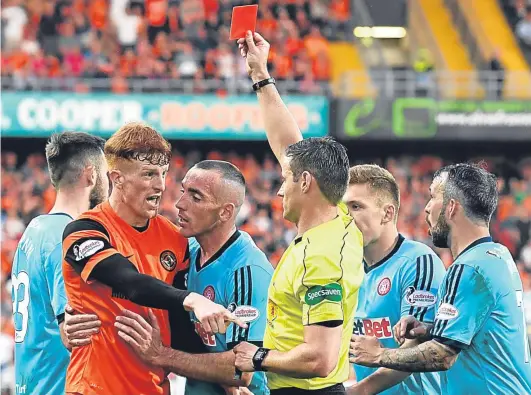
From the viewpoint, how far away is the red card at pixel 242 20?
5457 mm

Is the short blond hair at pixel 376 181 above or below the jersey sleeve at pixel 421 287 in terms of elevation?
above

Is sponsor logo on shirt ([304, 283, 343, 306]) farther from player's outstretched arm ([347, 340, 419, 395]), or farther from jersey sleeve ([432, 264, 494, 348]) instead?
player's outstretched arm ([347, 340, 419, 395])

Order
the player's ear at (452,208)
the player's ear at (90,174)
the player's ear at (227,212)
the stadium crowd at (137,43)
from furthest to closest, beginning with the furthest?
the stadium crowd at (137,43)
the player's ear at (90,174)
the player's ear at (452,208)
the player's ear at (227,212)

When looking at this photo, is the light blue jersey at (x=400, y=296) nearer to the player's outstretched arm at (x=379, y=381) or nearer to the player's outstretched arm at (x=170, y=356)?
the player's outstretched arm at (x=379, y=381)

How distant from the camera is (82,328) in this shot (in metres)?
4.74

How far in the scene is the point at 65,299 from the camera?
529 centimetres

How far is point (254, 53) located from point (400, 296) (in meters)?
1.51

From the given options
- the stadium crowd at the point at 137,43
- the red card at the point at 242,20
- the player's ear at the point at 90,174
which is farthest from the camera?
the stadium crowd at the point at 137,43

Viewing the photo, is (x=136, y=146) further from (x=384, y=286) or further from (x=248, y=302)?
(x=384, y=286)

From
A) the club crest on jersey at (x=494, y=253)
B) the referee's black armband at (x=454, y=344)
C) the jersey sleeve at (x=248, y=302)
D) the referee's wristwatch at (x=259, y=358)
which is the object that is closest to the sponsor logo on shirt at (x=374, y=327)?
the referee's black armband at (x=454, y=344)

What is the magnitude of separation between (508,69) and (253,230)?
339 inches

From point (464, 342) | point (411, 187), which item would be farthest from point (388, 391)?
point (411, 187)

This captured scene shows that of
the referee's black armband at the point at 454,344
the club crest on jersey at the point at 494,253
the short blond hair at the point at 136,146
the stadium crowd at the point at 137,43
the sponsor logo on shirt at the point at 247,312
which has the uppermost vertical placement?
the stadium crowd at the point at 137,43

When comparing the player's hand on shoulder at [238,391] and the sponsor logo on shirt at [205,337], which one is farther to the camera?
the sponsor logo on shirt at [205,337]
